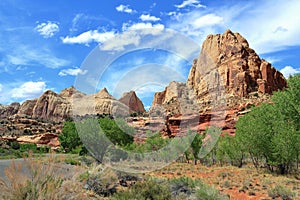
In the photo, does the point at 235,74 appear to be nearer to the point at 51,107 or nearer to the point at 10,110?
the point at 51,107

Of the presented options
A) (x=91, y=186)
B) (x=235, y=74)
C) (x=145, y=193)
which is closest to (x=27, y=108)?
(x=235, y=74)

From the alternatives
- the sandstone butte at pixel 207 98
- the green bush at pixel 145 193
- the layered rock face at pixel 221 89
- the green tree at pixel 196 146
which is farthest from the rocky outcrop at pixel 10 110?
the green bush at pixel 145 193

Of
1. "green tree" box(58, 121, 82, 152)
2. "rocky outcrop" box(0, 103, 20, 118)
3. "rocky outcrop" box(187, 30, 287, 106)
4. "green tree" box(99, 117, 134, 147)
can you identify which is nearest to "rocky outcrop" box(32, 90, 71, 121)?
"rocky outcrop" box(0, 103, 20, 118)

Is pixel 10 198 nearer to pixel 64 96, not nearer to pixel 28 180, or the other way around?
pixel 28 180

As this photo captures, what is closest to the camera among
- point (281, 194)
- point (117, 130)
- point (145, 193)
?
point (145, 193)

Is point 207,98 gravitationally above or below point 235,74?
below

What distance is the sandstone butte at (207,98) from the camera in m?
50.2

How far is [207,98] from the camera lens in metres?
67.4

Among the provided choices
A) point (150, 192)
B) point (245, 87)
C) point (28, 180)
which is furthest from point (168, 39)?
point (245, 87)

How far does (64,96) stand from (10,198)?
136049 mm

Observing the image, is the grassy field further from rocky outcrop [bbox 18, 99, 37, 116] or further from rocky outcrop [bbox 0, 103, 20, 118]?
rocky outcrop [bbox 0, 103, 20, 118]

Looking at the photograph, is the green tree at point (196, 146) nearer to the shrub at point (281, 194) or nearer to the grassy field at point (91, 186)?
the grassy field at point (91, 186)

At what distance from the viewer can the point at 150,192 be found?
9.67 m

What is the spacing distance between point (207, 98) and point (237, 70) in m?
30.2
